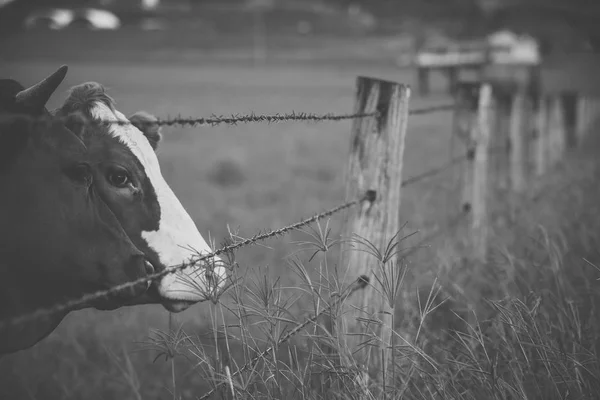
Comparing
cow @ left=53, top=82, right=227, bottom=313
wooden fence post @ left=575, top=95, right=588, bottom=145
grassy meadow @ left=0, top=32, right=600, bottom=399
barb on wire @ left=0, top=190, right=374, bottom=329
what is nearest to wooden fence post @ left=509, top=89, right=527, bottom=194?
grassy meadow @ left=0, top=32, right=600, bottom=399

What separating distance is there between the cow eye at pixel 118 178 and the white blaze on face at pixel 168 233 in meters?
0.07

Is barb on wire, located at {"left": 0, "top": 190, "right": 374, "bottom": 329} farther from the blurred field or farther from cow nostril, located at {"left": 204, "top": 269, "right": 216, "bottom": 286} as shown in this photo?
the blurred field

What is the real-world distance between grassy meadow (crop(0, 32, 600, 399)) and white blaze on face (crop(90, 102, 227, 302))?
0.11m

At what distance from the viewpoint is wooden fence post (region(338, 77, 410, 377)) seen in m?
2.44

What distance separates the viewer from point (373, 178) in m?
2.47

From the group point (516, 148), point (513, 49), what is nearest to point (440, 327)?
point (516, 148)

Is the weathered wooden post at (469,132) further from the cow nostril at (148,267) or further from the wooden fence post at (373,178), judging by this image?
the cow nostril at (148,267)

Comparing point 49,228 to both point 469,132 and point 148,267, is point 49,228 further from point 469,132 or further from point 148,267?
point 469,132

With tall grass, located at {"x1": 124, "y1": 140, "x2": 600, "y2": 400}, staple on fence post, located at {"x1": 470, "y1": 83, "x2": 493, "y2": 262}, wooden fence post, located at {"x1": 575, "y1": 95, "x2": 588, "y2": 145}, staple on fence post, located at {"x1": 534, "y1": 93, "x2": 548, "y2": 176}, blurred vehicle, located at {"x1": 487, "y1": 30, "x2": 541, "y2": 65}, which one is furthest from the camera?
blurred vehicle, located at {"x1": 487, "y1": 30, "x2": 541, "y2": 65}

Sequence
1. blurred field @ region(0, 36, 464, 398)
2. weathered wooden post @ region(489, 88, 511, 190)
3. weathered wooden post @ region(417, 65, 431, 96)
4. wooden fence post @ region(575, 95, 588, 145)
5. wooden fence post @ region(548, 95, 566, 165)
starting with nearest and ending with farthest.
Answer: blurred field @ region(0, 36, 464, 398), weathered wooden post @ region(489, 88, 511, 190), wooden fence post @ region(548, 95, 566, 165), wooden fence post @ region(575, 95, 588, 145), weathered wooden post @ region(417, 65, 431, 96)

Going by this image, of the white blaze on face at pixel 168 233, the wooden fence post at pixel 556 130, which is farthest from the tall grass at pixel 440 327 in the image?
the wooden fence post at pixel 556 130

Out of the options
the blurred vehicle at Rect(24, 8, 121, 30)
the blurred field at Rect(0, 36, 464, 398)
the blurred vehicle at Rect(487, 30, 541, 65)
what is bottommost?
the blurred field at Rect(0, 36, 464, 398)

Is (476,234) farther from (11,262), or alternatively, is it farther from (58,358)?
(11,262)

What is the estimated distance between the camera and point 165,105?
17.3 m
